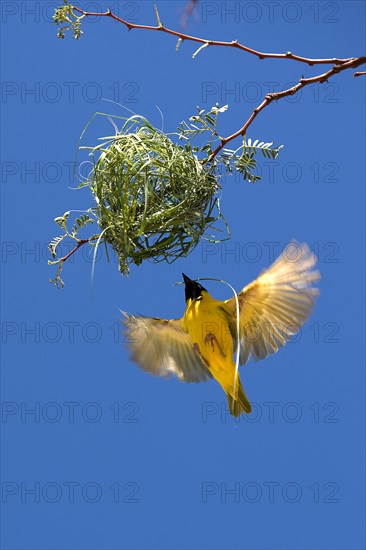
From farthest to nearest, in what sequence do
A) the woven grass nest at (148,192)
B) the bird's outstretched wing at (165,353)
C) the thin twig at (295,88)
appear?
the bird's outstretched wing at (165,353), the woven grass nest at (148,192), the thin twig at (295,88)

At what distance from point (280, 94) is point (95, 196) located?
57 centimetres

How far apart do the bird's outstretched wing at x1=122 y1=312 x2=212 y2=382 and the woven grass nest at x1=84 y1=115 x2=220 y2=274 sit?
0.57 m

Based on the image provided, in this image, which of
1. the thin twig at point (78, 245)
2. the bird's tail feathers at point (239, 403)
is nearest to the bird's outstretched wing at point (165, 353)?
the bird's tail feathers at point (239, 403)

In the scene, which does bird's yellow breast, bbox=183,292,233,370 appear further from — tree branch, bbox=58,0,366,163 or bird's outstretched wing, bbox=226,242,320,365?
tree branch, bbox=58,0,366,163

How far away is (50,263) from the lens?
6.05 ft

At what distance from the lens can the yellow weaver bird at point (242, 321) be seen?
6.38ft

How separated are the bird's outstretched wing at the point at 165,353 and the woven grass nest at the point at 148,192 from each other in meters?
0.57

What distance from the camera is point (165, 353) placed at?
240 centimetres

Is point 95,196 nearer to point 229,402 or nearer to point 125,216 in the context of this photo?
point 125,216

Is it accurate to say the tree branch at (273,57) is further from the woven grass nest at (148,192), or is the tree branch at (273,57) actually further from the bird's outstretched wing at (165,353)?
the bird's outstretched wing at (165,353)

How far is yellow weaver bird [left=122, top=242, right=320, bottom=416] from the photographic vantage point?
1945 millimetres

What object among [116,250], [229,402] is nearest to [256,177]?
[116,250]

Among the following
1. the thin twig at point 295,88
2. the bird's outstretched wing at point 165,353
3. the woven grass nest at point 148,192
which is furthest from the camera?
the bird's outstretched wing at point 165,353

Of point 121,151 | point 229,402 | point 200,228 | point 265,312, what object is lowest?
point 229,402
